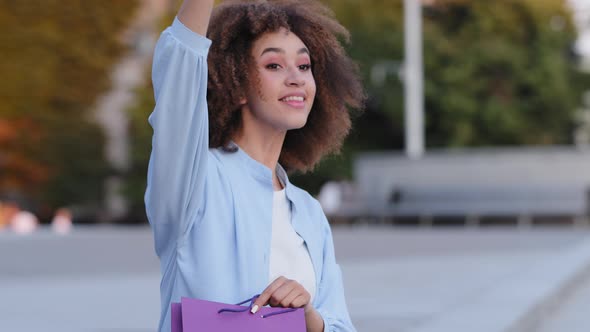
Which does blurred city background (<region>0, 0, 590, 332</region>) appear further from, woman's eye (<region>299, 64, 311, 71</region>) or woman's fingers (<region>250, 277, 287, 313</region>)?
woman's fingers (<region>250, 277, 287, 313</region>)

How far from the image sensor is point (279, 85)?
2719 mm

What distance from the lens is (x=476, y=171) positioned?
103ft

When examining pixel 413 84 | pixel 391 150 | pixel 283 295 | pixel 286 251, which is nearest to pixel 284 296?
pixel 283 295

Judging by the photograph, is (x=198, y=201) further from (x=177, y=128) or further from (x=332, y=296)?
(x=332, y=296)

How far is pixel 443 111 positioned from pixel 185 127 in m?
42.3

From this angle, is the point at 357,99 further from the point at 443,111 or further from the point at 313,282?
the point at 443,111

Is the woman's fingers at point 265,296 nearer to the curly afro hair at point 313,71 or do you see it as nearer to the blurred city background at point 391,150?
the curly afro hair at point 313,71

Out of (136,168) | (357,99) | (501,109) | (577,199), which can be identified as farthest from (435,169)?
(357,99)

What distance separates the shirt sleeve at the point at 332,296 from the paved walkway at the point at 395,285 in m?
4.91

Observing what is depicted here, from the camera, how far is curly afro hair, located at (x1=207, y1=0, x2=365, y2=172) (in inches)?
109

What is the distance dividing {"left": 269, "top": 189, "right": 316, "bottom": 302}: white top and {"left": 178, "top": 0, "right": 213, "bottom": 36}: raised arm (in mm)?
515

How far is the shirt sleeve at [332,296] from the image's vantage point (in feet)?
8.91

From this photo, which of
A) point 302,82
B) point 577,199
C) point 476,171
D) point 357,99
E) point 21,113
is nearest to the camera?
point 302,82

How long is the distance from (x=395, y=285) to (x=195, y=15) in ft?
31.9
